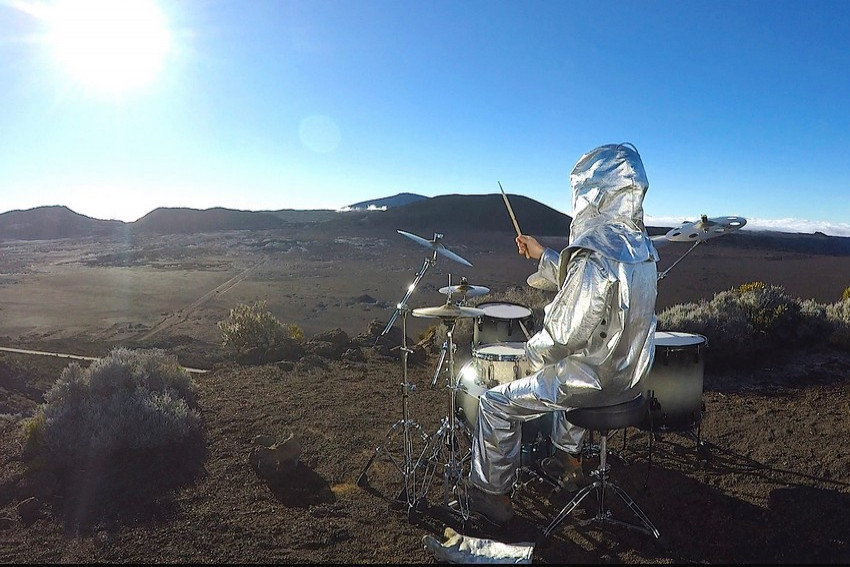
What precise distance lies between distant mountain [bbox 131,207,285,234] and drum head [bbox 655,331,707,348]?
58.7 meters

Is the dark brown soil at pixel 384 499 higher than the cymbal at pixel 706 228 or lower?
lower

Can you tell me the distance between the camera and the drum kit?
4234mm

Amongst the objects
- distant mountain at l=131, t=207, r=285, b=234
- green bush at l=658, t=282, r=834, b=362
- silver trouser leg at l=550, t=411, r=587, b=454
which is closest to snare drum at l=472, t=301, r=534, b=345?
silver trouser leg at l=550, t=411, r=587, b=454

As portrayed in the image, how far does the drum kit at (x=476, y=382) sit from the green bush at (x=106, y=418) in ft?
6.67

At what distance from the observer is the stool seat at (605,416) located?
352cm

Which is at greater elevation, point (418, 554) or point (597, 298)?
point (597, 298)

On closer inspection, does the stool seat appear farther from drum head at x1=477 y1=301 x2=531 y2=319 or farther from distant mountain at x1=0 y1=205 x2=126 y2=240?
distant mountain at x1=0 y1=205 x2=126 y2=240

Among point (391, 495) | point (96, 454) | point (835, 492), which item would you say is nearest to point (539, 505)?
point (391, 495)

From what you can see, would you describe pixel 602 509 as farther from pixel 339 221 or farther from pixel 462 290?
pixel 339 221

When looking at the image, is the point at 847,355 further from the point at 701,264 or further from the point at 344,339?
the point at 701,264

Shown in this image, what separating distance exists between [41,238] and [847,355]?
225 feet

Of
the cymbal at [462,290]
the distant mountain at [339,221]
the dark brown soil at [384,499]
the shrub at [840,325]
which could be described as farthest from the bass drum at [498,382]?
the distant mountain at [339,221]

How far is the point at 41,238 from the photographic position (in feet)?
195

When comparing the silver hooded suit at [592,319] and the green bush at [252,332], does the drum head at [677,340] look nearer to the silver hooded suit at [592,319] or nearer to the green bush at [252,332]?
the silver hooded suit at [592,319]
